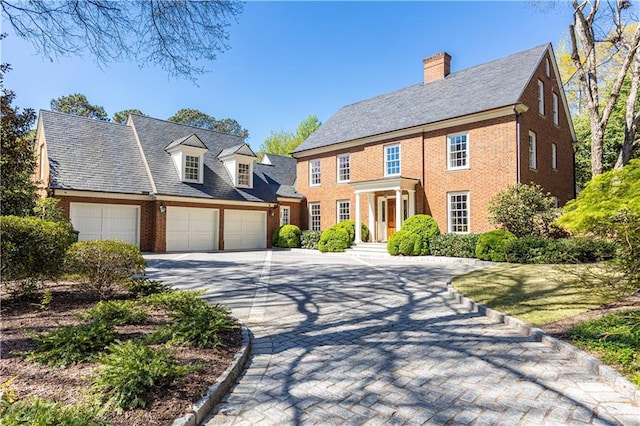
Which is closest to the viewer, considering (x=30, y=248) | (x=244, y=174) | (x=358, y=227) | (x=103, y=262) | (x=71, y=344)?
(x=71, y=344)

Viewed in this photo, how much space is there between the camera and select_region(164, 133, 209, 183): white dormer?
19.8 m

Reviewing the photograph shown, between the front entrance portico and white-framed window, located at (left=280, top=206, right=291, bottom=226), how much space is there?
19.8ft

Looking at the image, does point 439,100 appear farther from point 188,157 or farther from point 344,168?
point 188,157

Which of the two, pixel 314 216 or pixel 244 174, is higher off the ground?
pixel 244 174

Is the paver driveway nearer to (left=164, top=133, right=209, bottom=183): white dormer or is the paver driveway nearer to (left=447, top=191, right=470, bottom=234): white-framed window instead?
(left=447, top=191, right=470, bottom=234): white-framed window

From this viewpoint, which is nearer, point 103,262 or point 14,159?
point 103,262

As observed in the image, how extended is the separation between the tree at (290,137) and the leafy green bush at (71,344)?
3896 cm

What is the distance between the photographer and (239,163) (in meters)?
22.3

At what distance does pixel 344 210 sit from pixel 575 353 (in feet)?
60.4

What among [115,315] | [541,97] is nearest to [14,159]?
[115,315]

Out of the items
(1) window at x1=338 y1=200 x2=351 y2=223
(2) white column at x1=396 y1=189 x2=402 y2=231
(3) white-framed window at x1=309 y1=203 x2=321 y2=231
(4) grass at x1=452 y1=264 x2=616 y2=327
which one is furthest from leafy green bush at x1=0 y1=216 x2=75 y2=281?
(3) white-framed window at x1=309 y1=203 x2=321 y2=231

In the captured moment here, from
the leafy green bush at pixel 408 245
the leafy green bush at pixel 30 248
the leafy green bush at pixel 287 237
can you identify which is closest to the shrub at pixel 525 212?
the leafy green bush at pixel 408 245

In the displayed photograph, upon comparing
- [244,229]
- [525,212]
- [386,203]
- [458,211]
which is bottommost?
[244,229]

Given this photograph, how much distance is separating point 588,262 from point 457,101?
9.69 metres
